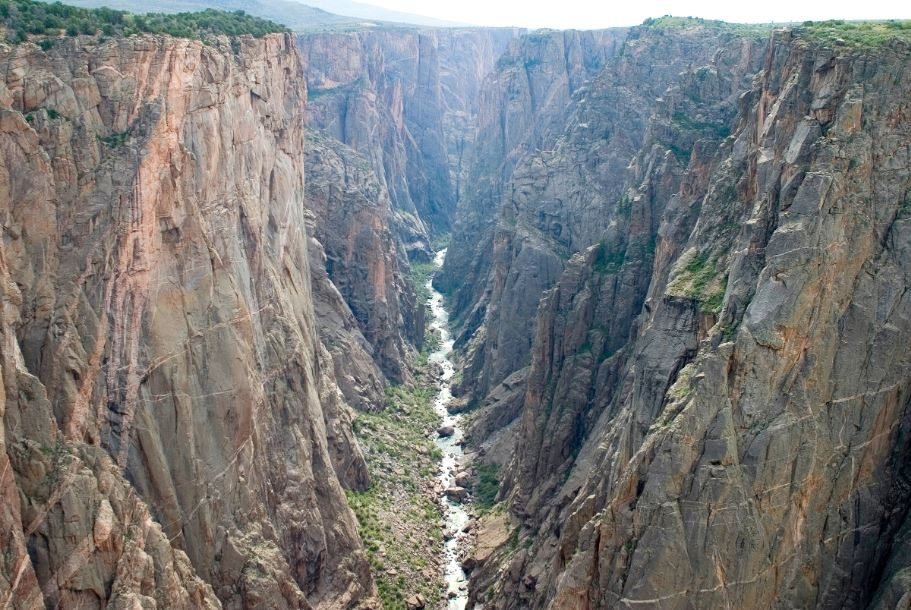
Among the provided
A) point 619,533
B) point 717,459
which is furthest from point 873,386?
point 619,533

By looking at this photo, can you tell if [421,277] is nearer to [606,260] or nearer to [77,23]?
[606,260]

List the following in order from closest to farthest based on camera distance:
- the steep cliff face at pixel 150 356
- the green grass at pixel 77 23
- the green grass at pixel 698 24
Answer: the steep cliff face at pixel 150 356
the green grass at pixel 77 23
the green grass at pixel 698 24

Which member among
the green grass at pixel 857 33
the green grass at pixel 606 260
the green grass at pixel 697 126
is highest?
the green grass at pixel 857 33

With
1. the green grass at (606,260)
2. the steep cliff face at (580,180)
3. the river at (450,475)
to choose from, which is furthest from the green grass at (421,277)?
the green grass at (606,260)

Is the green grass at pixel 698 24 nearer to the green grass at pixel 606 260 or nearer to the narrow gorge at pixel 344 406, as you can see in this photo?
the narrow gorge at pixel 344 406

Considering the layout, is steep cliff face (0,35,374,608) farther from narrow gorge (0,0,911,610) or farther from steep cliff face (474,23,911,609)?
steep cliff face (474,23,911,609)

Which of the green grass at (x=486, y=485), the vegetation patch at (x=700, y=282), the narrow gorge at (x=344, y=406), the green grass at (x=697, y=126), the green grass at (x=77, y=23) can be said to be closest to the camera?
the narrow gorge at (x=344, y=406)

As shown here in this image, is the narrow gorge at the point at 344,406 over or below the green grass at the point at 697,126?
below

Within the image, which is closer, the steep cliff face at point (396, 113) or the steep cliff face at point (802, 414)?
the steep cliff face at point (802, 414)
